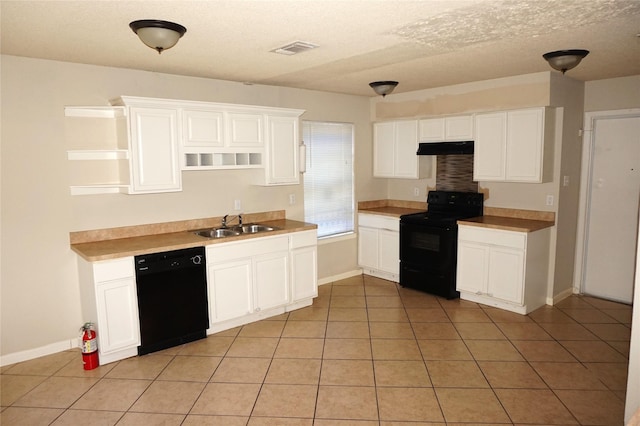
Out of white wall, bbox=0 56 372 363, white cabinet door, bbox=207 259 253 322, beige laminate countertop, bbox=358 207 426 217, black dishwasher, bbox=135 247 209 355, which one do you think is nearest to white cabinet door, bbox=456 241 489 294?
beige laminate countertop, bbox=358 207 426 217

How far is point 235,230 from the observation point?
466 centimetres

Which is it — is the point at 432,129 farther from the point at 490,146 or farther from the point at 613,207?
the point at 613,207

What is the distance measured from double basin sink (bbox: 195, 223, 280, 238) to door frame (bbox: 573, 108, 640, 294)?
3532 millimetres

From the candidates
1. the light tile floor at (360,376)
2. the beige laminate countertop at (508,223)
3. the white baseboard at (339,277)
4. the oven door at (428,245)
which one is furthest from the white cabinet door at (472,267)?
the white baseboard at (339,277)

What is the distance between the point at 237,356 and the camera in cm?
366

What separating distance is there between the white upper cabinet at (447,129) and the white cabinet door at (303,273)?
2.07 metres

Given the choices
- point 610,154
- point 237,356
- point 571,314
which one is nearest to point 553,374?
point 571,314

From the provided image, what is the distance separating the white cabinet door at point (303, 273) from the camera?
15.3ft

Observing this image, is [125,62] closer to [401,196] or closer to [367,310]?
[367,310]

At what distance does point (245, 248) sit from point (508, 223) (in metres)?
2.79

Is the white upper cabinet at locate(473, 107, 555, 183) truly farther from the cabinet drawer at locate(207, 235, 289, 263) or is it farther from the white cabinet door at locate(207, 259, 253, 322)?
the white cabinet door at locate(207, 259, 253, 322)

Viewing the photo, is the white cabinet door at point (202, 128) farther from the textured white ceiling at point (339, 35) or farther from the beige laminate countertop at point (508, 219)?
the beige laminate countertop at point (508, 219)

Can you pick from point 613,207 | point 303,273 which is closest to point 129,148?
point 303,273

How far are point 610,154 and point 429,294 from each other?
8.33ft
